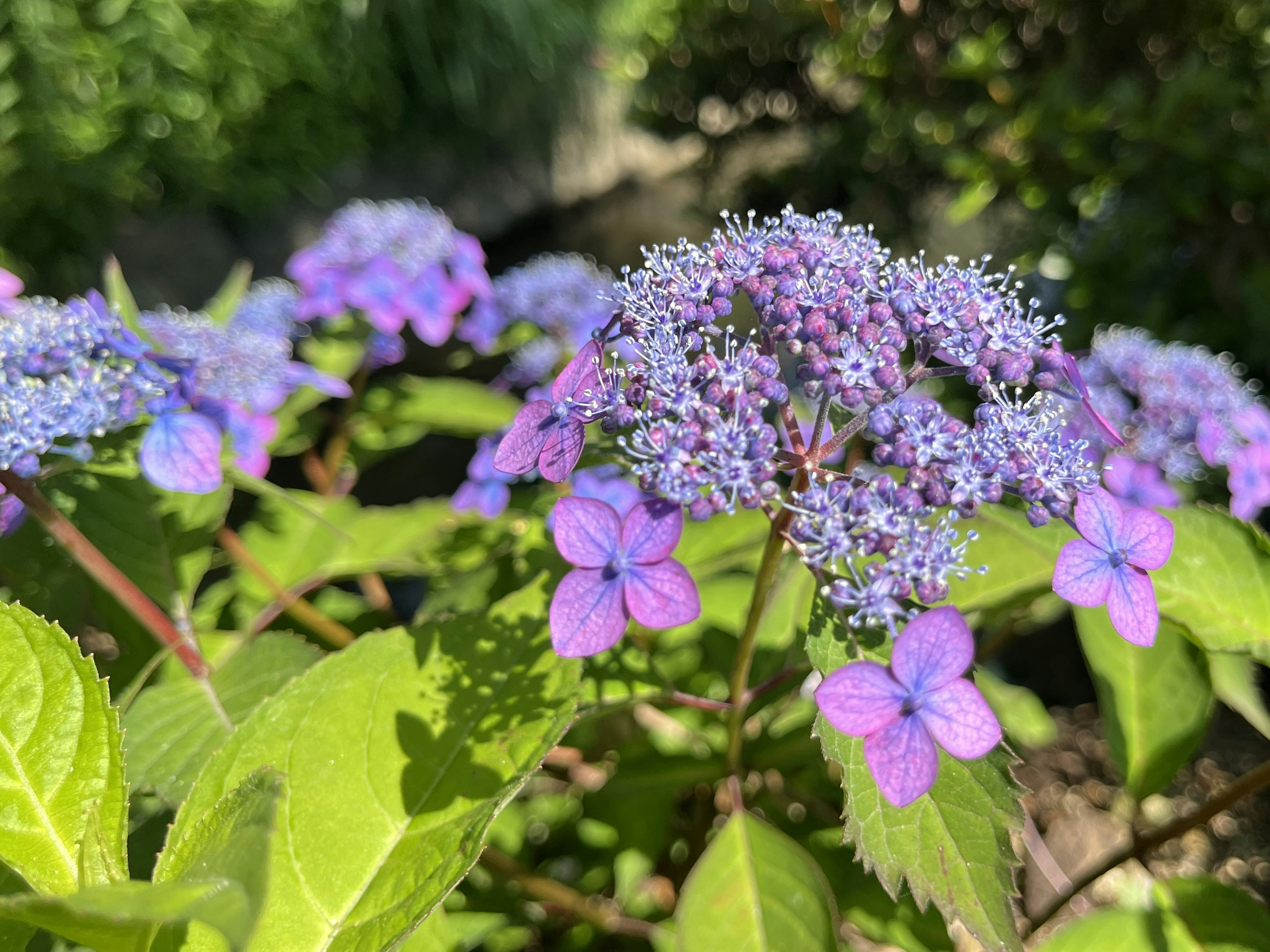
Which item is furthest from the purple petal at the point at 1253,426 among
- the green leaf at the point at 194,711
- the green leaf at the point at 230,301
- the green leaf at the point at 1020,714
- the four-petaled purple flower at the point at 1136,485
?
the green leaf at the point at 230,301

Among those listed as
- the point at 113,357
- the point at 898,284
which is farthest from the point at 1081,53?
the point at 113,357

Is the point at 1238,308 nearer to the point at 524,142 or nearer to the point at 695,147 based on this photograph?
the point at 695,147

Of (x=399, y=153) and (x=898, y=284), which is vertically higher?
(x=898, y=284)

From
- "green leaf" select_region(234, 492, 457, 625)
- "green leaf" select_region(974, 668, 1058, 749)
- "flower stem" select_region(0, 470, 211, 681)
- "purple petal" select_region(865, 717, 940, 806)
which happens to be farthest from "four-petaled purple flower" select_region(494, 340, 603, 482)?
"green leaf" select_region(974, 668, 1058, 749)

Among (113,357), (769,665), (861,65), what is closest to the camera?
(113,357)

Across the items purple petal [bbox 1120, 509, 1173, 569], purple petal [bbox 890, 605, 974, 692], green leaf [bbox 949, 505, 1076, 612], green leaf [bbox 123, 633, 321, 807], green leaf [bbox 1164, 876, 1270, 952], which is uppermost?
purple petal [bbox 890, 605, 974, 692]

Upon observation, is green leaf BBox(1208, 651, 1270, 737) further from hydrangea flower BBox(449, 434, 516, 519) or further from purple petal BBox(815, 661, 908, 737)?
hydrangea flower BBox(449, 434, 516, 519)
